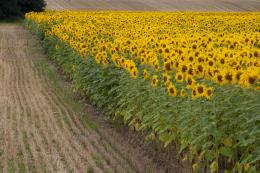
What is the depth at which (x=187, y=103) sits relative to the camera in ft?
21.1

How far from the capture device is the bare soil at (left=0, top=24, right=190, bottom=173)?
24.4 feet

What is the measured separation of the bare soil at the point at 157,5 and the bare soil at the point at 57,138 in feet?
121

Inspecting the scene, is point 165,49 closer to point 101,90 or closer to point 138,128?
point 138,128

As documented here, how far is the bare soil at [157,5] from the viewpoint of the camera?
5066cm

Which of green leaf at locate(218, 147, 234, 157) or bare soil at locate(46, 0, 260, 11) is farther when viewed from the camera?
bare soil at locate(46, 0, 260, 11)

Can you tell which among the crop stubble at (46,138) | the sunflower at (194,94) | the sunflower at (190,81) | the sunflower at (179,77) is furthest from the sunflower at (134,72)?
the sunflower at (194,94)

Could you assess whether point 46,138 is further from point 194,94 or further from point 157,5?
point 157,5

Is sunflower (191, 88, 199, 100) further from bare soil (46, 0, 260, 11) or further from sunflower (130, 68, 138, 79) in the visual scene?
bare soil (46, 0, 260, 11)

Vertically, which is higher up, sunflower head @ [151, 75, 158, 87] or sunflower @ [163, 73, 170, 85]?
sunflower @ [163, 73, 170, 85]

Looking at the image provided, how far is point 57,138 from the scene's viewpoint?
8.84 m

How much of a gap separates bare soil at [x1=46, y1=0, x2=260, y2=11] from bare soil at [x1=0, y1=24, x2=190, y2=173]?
121 feet

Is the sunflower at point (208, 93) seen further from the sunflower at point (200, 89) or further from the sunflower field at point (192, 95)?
the sunflower at point (200, 89)

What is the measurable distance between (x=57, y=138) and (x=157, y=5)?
151 feet

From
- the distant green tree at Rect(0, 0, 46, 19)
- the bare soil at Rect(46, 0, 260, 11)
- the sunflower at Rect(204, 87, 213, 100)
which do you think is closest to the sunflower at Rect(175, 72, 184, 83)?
the sunflower at Rect(204, 87, 213, 100)
